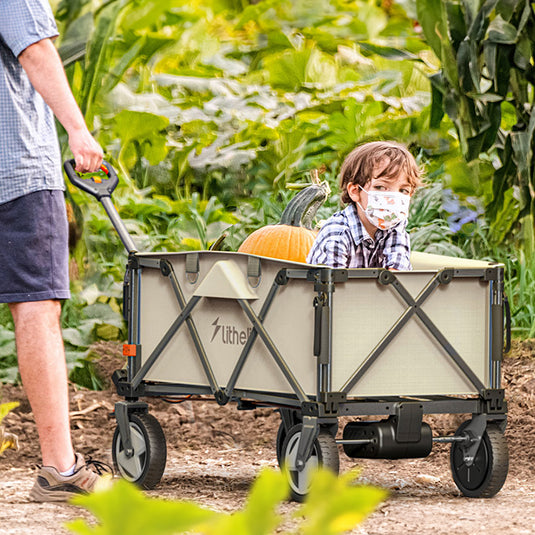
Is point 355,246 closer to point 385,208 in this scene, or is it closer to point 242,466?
point 385,208

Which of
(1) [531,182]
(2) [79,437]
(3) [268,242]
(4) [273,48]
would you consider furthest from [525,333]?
(4) [273,48]

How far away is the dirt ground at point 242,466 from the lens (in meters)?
2.66

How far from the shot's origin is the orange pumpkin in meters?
3.40

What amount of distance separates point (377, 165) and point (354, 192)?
0.10 m

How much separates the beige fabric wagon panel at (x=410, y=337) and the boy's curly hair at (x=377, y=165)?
394 millimetres

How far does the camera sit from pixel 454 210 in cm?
516

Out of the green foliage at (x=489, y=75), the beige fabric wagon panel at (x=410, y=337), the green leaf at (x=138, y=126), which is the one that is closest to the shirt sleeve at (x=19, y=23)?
the beige fabric wagon panel at (x=410, y=337)

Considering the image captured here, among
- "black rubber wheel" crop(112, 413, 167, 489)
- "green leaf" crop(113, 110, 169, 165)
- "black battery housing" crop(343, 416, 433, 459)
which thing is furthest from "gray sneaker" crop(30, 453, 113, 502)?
"green leaf" crop(113, 110, 169, 165)

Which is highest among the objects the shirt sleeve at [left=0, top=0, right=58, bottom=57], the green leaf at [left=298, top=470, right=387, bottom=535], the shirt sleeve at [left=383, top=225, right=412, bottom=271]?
the shirt sleeve at [left=0, top=0, right=58, bottom=57]

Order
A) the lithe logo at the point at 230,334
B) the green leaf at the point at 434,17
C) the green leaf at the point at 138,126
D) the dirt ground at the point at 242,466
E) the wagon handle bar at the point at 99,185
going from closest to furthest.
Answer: the dirt ground at the point at 242,466 < the lithe logo at the point at 230,334 < the wagon handle bar at the point at 99,185 < the green leaf at the point at 434,17 < the green leaf at the point at 138,126

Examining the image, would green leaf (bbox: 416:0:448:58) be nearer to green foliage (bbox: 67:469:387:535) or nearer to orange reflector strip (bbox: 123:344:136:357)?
orange reflector strip (bbox: 123:344:136:357)

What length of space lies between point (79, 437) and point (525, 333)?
6.07 ft

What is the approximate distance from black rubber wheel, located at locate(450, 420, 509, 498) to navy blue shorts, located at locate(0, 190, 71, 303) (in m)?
1.18

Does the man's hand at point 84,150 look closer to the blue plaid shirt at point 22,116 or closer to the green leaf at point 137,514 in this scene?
the blue plaid shirt at point 22,116
